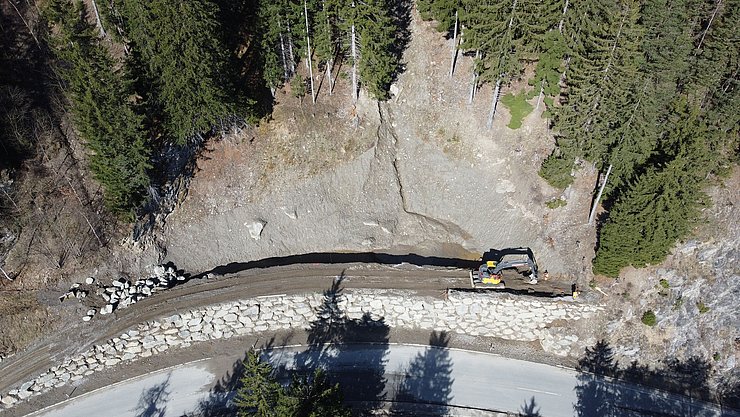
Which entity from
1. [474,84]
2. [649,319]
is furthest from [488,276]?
[474,84]

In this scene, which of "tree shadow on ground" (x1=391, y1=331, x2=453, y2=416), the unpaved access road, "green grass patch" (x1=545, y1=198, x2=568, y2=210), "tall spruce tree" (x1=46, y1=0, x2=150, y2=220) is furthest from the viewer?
"green grass patch" (x1=545, y1=198, x2=568, y2=210)

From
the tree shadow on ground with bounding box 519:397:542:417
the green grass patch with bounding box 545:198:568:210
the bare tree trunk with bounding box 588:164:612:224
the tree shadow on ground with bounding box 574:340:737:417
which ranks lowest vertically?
the tree shadow on ground with bounding box 519:397:542:417

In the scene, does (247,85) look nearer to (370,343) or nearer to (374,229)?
(374,229)

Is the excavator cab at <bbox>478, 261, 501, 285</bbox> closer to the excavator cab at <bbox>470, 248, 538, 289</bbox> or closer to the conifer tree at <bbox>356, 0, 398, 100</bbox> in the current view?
the excavator cab at <bbox>470, 248, 538, 289</bbox>

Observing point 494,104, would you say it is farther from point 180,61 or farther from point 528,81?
point 180,61

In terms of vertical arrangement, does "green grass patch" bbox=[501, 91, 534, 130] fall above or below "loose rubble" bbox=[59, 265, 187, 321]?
above

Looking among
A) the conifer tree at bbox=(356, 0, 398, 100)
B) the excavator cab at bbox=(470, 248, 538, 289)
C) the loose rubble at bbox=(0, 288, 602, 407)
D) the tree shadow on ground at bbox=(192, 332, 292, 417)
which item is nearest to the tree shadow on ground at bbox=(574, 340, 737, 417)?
the loose rubble at bbox=(0, 288, 602, 407)
